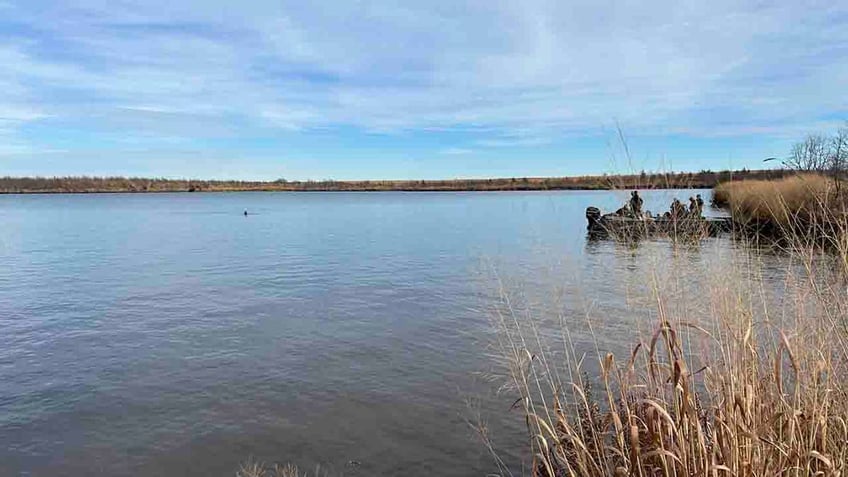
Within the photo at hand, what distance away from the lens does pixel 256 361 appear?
33.1 feet

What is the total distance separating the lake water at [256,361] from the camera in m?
6.85

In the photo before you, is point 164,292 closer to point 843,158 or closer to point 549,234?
point 549,234

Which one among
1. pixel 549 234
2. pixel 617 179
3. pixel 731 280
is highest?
pixel 617 179

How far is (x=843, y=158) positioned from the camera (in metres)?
28.0

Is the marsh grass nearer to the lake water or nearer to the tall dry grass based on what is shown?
the tall dry grass

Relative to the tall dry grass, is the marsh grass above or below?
above

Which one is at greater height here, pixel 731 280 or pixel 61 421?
pixel 731 280

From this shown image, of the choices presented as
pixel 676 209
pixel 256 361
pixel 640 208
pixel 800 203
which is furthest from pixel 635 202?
pixel 800 203

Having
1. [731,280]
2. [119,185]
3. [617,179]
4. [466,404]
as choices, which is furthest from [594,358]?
[119,185]

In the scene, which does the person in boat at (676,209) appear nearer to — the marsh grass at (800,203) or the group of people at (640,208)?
the group of people at (640,208)

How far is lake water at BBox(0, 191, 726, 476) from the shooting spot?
6.85 metres

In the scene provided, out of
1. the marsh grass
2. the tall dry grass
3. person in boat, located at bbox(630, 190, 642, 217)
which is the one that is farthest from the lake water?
the marsh grass

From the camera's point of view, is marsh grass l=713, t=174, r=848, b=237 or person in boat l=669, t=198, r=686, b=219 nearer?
person in boat l=669, t=198, r=686, b=219

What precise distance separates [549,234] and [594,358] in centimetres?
2279
